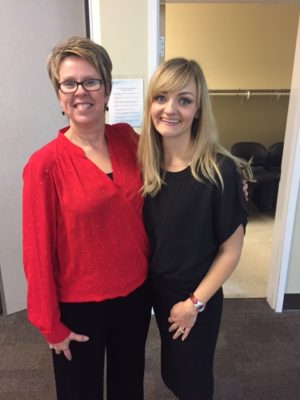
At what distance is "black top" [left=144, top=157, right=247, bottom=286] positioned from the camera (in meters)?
1.06

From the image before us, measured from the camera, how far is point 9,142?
204 cm

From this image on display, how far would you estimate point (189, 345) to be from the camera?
121cm

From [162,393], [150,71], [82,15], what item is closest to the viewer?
[162,393]

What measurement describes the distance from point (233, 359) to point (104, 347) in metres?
1.02

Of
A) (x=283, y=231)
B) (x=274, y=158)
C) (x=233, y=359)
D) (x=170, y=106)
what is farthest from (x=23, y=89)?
(x=274, y=158)

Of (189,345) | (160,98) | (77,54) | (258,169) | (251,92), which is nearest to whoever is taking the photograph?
(77,54)

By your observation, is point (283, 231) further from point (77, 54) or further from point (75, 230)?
point (77, 54)

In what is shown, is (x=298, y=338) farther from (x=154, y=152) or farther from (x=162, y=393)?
(x=154, y=152)

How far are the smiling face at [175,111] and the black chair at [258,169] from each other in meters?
3.01

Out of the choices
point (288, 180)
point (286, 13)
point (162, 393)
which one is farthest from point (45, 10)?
point (286, 13)

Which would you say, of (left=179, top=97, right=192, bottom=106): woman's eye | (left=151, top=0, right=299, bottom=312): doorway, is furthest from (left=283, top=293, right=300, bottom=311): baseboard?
(left=179, top=97, right=192, bottom=106): woman's eye

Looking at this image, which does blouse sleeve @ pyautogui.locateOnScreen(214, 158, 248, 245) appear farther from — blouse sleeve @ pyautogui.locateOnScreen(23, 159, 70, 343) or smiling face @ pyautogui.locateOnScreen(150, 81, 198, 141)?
blouse sleeve @ pyautogui.locateOnScreen(23, 159, 70, 343)

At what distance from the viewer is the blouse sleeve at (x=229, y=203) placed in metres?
1.05

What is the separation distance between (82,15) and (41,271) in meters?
1.67
